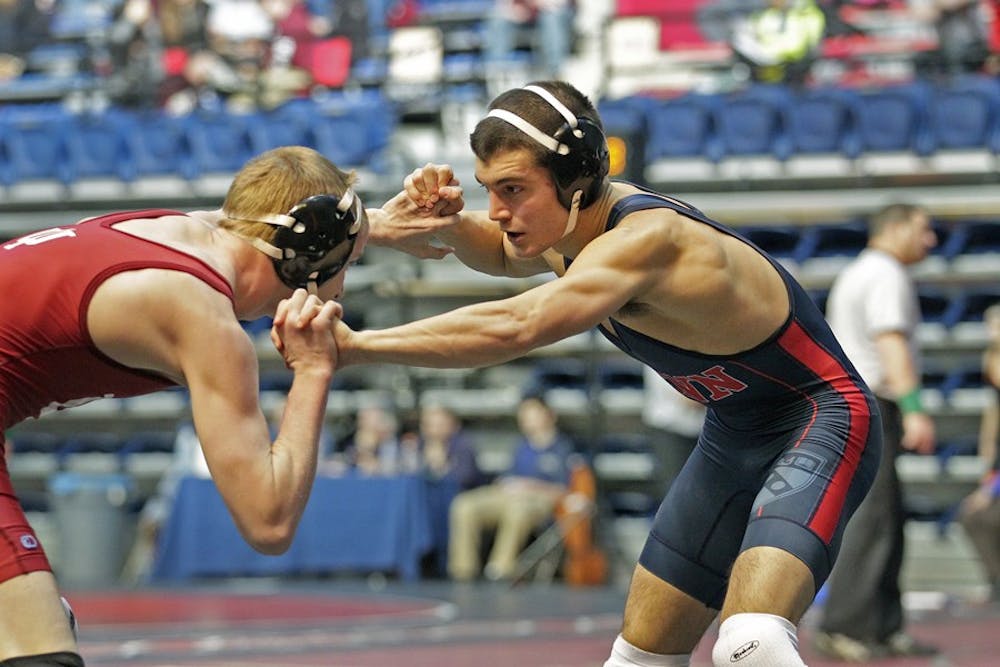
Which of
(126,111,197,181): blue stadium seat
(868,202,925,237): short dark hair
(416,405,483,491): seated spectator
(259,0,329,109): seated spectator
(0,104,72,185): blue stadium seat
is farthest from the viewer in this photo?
(259,0,329,109): seated spectator

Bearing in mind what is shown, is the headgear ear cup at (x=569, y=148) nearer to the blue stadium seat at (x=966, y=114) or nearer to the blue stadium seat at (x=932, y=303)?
the blue stadium seat at (x=932, y=303)

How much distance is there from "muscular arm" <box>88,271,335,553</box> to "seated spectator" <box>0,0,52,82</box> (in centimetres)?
1538

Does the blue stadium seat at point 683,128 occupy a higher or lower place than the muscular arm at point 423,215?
lower

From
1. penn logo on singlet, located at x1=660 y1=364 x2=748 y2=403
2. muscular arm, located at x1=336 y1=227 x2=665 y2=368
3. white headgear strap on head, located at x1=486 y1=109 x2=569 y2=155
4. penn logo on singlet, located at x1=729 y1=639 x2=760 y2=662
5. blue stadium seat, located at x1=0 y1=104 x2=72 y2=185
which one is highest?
white headgear strap on head, located at x1=486 y1=109 x2=569 y2=155

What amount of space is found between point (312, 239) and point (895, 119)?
443 inches

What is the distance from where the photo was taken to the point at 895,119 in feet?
44.7

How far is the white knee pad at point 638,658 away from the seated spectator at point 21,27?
48.7 feet

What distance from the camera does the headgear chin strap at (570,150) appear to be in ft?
11.9

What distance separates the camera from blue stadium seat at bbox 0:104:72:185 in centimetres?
1582

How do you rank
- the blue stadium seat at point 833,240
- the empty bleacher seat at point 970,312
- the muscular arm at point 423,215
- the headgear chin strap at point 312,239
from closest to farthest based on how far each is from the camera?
the headgear chin strap at point 312,239
the muscular arm at point 423,215
the empty bleacher seat at point 970,312
the blue stadium seat at point 833,240

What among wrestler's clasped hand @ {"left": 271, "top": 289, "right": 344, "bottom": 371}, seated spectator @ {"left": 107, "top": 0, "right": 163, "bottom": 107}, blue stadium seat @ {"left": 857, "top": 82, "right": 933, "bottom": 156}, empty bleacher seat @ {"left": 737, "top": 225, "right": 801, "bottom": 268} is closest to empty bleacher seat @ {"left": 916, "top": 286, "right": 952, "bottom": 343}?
empty bleacher seat @ {"left": 737, "top": 225, "right": 801, "bottom": 268}

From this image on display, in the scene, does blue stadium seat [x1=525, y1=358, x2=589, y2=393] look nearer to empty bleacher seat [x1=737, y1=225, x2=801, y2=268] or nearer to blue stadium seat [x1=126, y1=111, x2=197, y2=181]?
empty bleacher seat [x1=737, y1=225, x2=801, y2=268]

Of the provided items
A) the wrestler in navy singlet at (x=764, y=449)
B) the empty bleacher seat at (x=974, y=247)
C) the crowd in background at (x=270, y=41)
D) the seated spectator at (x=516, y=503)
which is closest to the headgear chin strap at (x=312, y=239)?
the wrestler in navy singlet at (x=764, y=449)

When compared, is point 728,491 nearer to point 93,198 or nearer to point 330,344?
point 330,344
